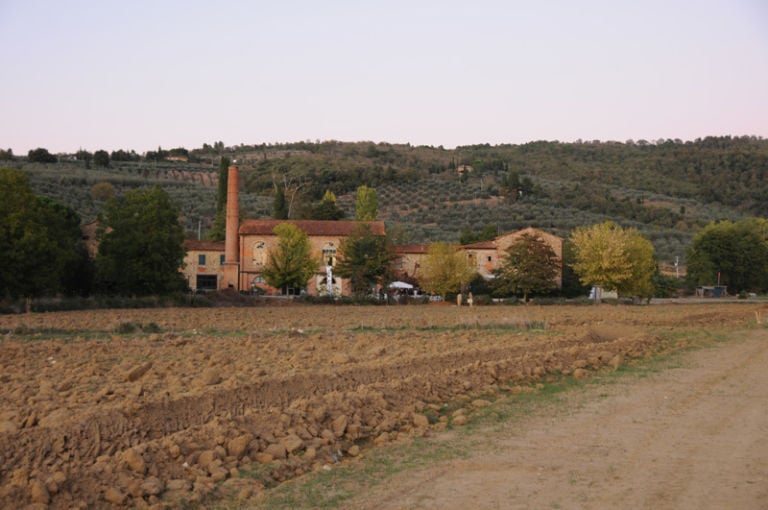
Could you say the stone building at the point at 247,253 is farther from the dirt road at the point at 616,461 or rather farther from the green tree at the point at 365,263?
the dirt road at the point at 616,461

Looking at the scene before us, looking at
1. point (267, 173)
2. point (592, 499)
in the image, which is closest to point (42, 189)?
point (267, 173)

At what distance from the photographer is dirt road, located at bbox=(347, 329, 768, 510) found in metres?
10.4

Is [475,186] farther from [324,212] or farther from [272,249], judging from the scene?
[272,249]

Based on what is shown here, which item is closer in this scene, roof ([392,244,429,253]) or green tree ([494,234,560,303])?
green tree ([494,234,560,303])

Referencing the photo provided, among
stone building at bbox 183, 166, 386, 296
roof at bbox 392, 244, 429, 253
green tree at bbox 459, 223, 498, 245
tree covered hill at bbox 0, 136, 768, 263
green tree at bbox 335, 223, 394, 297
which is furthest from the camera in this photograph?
tree covered hill at bbox 0, 136, 768, 263

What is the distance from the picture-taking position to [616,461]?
1241 cm

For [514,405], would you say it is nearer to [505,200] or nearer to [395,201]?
[505,200]

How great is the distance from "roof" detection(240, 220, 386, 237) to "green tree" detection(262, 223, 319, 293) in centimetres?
388

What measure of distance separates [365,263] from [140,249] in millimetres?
18471

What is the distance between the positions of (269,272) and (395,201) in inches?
2866

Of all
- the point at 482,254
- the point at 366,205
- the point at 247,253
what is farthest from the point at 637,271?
the point at 366,205

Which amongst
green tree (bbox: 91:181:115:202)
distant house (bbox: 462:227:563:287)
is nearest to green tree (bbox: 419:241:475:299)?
distant house (bbox: 462:227:563:287)

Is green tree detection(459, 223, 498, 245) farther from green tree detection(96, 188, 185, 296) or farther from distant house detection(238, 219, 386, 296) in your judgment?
green tree detection(96, 188, 185, 296)

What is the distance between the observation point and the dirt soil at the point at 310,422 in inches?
413
